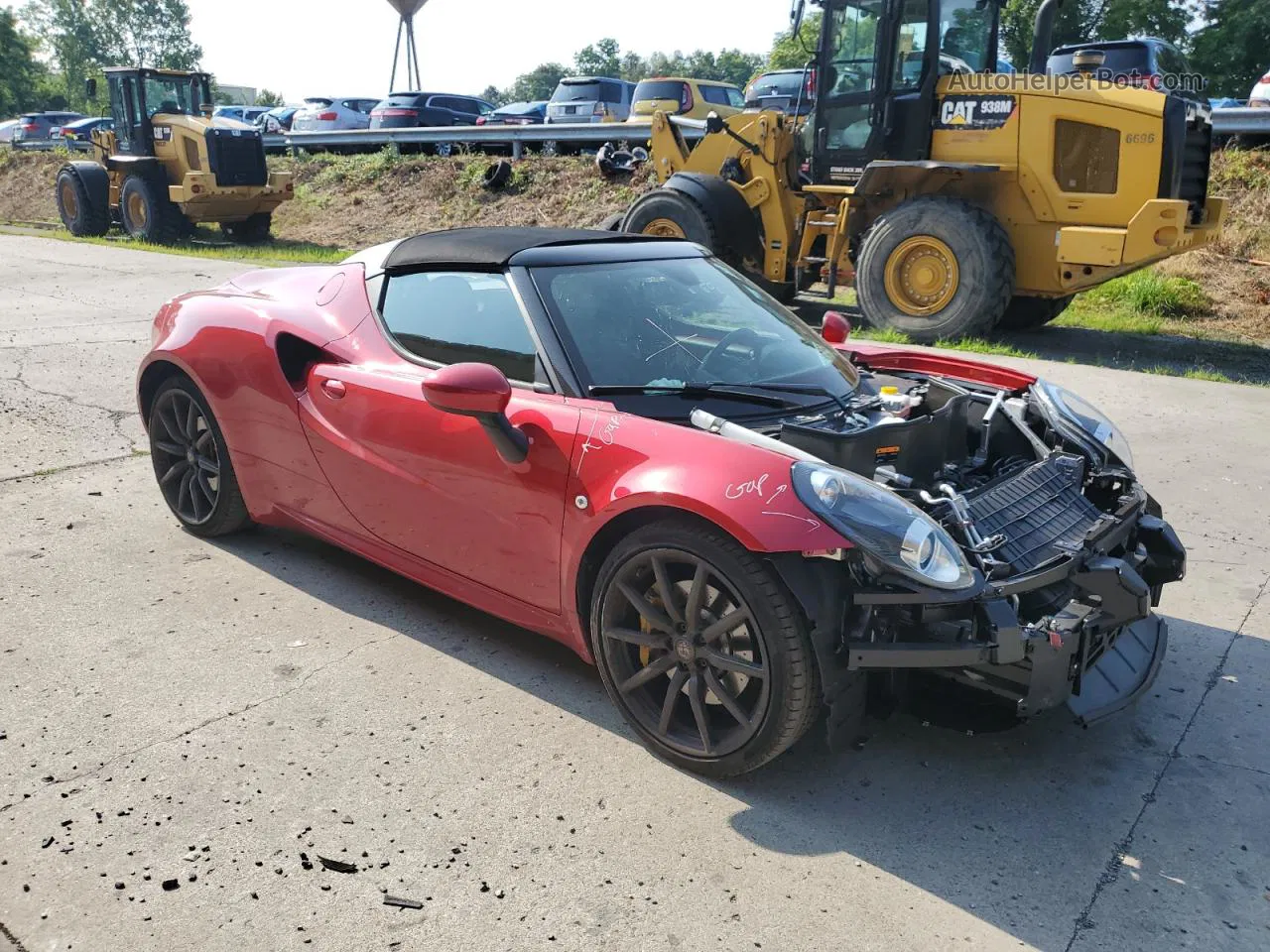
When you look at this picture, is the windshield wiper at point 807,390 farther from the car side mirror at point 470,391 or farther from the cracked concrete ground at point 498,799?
the cracked concrete ground at point 498,799

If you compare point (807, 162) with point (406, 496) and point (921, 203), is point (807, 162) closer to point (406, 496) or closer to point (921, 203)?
point (921, 203)

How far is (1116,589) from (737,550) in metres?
1.06

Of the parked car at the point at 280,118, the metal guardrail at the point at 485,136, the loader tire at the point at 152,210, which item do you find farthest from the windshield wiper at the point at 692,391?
Answer: the parked car at the point at 280,118

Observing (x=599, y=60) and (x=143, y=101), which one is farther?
(x=599, y=60)

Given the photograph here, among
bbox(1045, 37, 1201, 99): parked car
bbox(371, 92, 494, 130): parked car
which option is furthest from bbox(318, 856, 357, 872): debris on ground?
bbox(371, 92, 494, 130): parked car

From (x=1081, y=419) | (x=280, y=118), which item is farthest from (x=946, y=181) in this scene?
(x=280, y=118)

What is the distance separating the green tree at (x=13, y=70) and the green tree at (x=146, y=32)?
3157cm

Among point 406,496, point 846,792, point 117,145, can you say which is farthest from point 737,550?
point 117,145

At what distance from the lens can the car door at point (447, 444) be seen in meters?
3.31

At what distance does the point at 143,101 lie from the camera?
19.2 meters

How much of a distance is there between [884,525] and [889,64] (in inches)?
340

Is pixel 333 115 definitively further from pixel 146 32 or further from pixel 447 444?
pixel 146 32

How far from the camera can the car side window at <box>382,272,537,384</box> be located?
3557 mm

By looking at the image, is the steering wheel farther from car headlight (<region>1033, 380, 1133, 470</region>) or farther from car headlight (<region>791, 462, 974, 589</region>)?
car headlight (<region>1033, 380, 1133, 470</region>)
